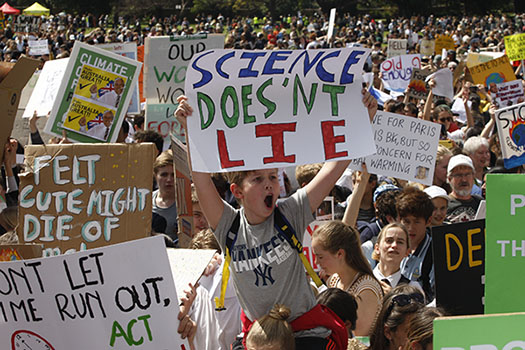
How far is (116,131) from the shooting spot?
23.0 ft

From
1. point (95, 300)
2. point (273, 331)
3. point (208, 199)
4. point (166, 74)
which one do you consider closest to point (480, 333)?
point (273, 331)

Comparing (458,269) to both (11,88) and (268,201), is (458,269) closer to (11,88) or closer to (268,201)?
(268,201)

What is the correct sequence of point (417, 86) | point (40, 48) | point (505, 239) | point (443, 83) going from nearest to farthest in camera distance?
point (505, 239) → point (443, 83) → point (417, 86) → point (40, 48)

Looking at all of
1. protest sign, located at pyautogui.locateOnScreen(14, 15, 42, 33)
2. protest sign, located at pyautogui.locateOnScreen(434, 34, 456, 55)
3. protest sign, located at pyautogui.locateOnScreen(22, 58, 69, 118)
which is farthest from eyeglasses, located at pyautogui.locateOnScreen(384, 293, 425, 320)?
protest sign, located at pyautogui.locateOnScreen(14, 15, 42, 33)

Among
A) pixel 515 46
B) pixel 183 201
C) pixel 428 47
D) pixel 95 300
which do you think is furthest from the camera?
pixel 428 47

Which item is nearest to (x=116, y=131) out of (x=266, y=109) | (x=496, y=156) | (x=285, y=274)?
(x=266, y=109)

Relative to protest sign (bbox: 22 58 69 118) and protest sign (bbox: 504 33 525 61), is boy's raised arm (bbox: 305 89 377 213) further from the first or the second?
protest sign (bbox: 504 33 525 61)

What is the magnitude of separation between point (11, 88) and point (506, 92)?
801 centimetres

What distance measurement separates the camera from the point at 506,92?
1094 cm

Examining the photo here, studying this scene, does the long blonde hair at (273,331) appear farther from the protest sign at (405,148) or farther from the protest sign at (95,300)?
the protest sign at (405,148)

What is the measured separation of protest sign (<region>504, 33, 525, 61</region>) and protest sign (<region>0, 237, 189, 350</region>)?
12002 mm

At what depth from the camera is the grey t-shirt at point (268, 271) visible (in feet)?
11.8

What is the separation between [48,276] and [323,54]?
5.45ft

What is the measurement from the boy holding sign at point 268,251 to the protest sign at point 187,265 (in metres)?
0.25
